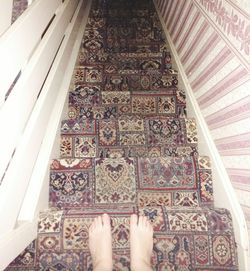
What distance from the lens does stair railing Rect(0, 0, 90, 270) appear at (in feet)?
3.56

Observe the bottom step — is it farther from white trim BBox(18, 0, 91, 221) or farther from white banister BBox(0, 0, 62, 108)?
white banister BBox(0, 0, 62, 108)

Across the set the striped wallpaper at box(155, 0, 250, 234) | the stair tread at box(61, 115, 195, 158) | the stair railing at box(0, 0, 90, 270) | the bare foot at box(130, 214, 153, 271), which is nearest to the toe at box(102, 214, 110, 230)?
the bare foot at box(130, 214, 153, 271)

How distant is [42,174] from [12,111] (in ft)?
1.57

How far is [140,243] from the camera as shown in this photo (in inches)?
51.7

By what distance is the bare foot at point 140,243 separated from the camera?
1269 mm

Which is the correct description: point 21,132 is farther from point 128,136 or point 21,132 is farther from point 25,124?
point 128,136

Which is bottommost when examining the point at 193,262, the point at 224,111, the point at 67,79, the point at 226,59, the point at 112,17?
the point at 193,262

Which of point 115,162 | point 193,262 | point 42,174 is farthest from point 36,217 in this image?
point 193,262

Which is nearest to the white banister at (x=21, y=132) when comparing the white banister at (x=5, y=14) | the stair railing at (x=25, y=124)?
the stair railing at (x=25, y=124)

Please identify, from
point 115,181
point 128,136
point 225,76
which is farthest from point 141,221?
point 225,76

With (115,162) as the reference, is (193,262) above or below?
below

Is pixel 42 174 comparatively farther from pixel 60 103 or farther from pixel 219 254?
pixel 219 254

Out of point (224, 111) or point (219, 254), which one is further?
point (224, 111)

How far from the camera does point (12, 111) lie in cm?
112
